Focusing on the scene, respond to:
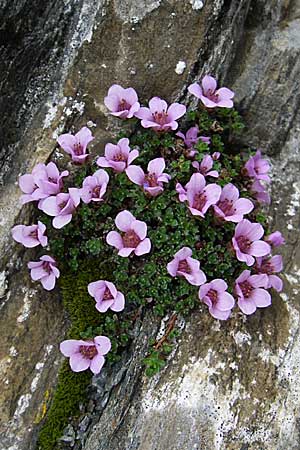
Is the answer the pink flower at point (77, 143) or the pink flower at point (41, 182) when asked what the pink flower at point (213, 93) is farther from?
the pink flower at point (41, 182)

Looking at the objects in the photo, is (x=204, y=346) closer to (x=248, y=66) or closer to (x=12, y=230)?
(x=12, y=230)

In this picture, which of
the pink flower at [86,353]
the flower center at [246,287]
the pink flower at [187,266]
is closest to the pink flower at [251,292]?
the flower center at [246,287]

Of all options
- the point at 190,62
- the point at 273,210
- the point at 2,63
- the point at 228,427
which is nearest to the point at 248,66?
the point at 190,62

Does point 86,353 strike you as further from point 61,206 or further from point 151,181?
point 151,181

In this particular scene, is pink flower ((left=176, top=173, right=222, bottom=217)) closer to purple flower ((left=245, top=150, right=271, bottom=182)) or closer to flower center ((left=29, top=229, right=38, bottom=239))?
purple flower ((left=245, top=150, right=271, bottom=182))

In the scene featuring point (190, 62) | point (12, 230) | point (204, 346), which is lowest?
point (204, 346)

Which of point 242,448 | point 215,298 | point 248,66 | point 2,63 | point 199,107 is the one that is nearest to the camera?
point 242,448

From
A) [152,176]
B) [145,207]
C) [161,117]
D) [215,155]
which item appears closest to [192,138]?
[215,155]
